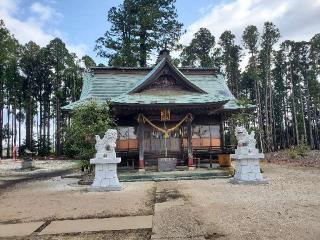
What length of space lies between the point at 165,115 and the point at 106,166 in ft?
20.0

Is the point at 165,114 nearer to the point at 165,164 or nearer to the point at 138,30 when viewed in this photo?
the point at 165,164

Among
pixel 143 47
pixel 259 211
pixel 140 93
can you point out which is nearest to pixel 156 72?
pixel 140 93

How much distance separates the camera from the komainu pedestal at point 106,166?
12.1 m

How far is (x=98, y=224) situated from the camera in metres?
6.51

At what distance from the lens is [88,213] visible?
773 cm

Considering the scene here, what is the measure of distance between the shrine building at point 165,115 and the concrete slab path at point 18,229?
32.7 ft

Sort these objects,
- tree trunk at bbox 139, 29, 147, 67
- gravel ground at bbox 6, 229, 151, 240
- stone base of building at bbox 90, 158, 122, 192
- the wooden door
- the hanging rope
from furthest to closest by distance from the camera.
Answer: tree trunk at bbox 139, 29, 147, 67 < the wooden door < the hanging rope < stone base of building at bbox 90, 158, 122, 192 < gravel ground at bbox 6, 229, 151, 240

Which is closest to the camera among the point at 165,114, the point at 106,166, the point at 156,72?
the point at 106,166

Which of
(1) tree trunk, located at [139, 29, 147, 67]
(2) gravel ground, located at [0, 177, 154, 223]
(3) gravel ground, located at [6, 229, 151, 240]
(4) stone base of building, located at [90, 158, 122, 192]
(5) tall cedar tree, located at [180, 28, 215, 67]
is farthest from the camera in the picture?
(5) tall cedar tree, located at [180, 28, 215, 67]

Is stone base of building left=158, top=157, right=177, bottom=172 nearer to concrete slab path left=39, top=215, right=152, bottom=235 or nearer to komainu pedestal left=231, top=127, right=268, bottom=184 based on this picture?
komainu pedestal left=231, top=127, right=268, bottom=184

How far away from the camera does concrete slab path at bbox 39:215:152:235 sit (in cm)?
609

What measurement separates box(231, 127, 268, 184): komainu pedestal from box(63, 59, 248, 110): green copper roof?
3.60 metres

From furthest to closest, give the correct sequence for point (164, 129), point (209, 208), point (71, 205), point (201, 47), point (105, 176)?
point (201, 47)
point (164, 129)
point (105, 176)
point (71, 205)
point (209, 208)

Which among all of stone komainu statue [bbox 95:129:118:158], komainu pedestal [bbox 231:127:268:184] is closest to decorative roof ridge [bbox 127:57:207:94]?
stone komainu statue [bbox 95:129:118:158]
